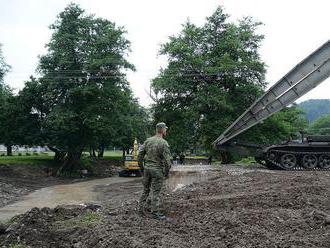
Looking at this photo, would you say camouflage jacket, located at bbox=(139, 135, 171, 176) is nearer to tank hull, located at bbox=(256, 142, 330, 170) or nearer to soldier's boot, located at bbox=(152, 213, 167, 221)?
soldier's boot, located at bbox=(152, 213, 167, 221)

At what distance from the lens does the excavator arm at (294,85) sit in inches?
767

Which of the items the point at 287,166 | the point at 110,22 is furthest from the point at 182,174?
the point at 110,22

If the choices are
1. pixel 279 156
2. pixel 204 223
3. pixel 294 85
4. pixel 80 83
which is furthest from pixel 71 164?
pixel 204 223

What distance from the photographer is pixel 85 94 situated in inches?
1555

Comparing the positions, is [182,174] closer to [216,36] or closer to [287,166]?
[287,166]

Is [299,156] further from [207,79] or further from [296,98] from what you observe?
[207,79]

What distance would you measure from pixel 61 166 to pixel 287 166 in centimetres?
2414

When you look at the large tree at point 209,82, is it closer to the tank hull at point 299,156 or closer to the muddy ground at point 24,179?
the muddy ground at point 24,179

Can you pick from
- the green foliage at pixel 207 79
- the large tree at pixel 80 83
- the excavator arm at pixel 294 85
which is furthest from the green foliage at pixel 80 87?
the excavator arm at pixel 294 85

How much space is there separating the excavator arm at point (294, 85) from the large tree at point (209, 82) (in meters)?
12.7

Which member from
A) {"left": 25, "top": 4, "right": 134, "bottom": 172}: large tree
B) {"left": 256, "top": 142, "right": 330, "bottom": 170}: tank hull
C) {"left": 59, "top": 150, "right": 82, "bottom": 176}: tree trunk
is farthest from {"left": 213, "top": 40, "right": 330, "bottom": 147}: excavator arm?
{"left": 59, "top": 150, "right": 82, "bottom": 176}: tree trunk

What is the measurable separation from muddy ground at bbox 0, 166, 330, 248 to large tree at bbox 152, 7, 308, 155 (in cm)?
2216

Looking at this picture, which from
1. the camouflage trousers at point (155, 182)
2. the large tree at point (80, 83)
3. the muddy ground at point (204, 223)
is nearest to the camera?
the muddy ground at point (204, 223)

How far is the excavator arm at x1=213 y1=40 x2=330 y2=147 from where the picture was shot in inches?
767
